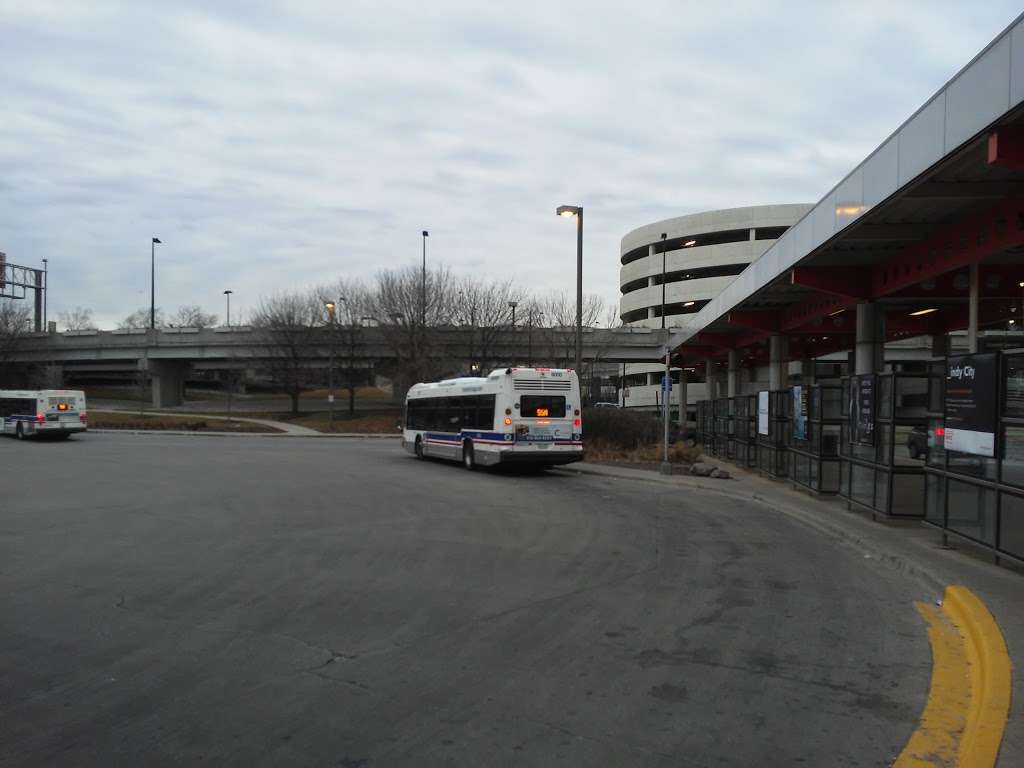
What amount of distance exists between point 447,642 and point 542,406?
15588 mm

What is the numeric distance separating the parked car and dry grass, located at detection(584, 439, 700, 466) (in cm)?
1103

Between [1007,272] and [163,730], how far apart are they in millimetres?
22504

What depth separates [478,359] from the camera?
49.3 metres

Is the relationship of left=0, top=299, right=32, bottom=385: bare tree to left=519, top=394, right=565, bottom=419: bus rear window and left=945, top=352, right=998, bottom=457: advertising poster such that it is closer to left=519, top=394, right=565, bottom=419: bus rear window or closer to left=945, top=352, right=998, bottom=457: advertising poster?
left=519, top=394, right=565, bottom=419: bus rear window

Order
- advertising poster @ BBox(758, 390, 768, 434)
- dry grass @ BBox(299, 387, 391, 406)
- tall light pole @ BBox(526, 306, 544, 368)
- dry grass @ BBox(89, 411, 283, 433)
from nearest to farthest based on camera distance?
1. advertising poster @ BBox(758, 390, 768, 434)
2. tall light pole @ BBox(526, 306, 544, 368)
3. dry grass @ BBox(89, 411, 283, 433)
4. dry grass @ BBox(299, 387, 391, 406)

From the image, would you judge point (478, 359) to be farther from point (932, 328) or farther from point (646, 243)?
point (646, 243)

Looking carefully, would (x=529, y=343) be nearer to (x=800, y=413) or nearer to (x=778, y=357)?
(x=778, y=357)

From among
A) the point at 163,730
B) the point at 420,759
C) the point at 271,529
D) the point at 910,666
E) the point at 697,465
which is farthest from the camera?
the point at 697,465

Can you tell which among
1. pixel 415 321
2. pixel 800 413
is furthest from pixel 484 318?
pixel 800 413

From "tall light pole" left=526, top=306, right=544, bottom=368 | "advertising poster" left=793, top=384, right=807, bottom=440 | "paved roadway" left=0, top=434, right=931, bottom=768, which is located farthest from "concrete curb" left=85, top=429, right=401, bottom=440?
"paved roadway" left=0, top=434, right=931, bottom=768

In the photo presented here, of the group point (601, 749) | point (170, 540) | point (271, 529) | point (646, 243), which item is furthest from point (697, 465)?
point (646, 243)

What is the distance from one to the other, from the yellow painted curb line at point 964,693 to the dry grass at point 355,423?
141 feet

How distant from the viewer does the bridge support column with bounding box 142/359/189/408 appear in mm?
67625

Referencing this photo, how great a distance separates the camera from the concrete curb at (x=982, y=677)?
4367mm
